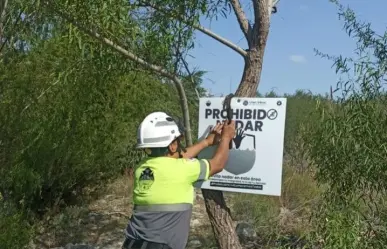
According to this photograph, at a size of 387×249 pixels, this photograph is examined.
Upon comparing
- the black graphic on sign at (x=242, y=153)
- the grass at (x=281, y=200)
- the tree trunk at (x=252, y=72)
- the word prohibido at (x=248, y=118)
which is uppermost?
the tree trunk at (x=252, y=72)

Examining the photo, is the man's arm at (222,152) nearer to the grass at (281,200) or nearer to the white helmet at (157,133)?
the white helmet at (157,133)

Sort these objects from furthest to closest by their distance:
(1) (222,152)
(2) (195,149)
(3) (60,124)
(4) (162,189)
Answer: (3) (60,124), (2) (195,149), (1) (222,152), (4) (162,189)

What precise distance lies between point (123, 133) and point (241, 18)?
5.93 m

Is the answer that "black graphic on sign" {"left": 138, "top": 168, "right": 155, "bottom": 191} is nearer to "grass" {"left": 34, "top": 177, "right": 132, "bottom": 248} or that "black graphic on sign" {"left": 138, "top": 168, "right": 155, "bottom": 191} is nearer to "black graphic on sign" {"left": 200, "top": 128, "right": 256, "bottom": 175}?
"black graphic on sign" {"left": 200, "top": 128, "right": 256, "bottom": 175}

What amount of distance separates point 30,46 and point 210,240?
3.71m

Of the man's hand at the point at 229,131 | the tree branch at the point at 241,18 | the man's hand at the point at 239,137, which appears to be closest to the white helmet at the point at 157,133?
the man's hand at the point at 229,131

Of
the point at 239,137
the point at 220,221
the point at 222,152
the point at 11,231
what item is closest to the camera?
the point at 222,152

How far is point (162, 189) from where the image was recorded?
15.0 ft

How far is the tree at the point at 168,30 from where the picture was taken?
5.19 m

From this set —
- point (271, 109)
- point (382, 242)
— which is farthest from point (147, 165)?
point (382, 242)

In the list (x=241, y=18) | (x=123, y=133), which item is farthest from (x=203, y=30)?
(x=123, y=133)

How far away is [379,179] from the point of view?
5.21m

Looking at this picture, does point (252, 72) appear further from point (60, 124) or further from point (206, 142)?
point (60, 124)

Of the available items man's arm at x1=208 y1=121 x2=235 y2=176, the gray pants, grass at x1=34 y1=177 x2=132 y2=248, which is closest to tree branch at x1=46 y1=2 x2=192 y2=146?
man's arm at x1=208 y1=121 x2=235 y2=176
